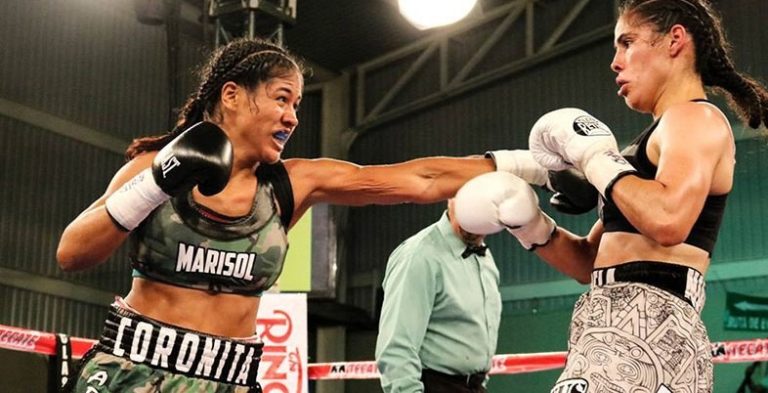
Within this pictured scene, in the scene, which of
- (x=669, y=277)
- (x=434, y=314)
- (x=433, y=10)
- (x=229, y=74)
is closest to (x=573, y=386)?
(x=669, y=277)

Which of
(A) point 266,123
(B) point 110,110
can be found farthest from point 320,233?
(A) point 266,123

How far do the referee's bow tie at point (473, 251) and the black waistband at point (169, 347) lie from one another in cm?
113

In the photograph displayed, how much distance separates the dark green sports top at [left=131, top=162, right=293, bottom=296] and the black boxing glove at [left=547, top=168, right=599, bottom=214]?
2.07ft

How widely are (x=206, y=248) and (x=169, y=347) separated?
0.69ft

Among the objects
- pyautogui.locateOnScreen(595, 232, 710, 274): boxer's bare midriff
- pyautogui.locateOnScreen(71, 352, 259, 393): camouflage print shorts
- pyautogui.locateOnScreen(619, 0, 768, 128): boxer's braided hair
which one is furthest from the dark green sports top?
pyautogui.locateOnScreen(619, 0, 768, 128): boxer's braided hair

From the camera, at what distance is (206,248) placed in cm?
185

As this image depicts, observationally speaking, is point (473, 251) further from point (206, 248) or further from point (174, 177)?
point (174, 177)

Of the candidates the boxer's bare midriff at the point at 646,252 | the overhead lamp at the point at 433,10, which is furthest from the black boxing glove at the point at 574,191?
the overhead lamp at the point at 433,10

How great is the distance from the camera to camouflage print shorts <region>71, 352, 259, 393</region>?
177 centimetres

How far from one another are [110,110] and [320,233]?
7.05ft

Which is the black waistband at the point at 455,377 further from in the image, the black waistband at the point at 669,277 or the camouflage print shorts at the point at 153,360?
the black waistband at the point at 669,277

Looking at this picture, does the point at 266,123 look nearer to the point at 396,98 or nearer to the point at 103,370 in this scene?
the point at 103,370

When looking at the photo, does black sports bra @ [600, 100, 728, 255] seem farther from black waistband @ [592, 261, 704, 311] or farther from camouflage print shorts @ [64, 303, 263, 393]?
camouflage print shorts @ [64, 303, 263, 393]

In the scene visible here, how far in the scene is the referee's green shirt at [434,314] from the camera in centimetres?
258
